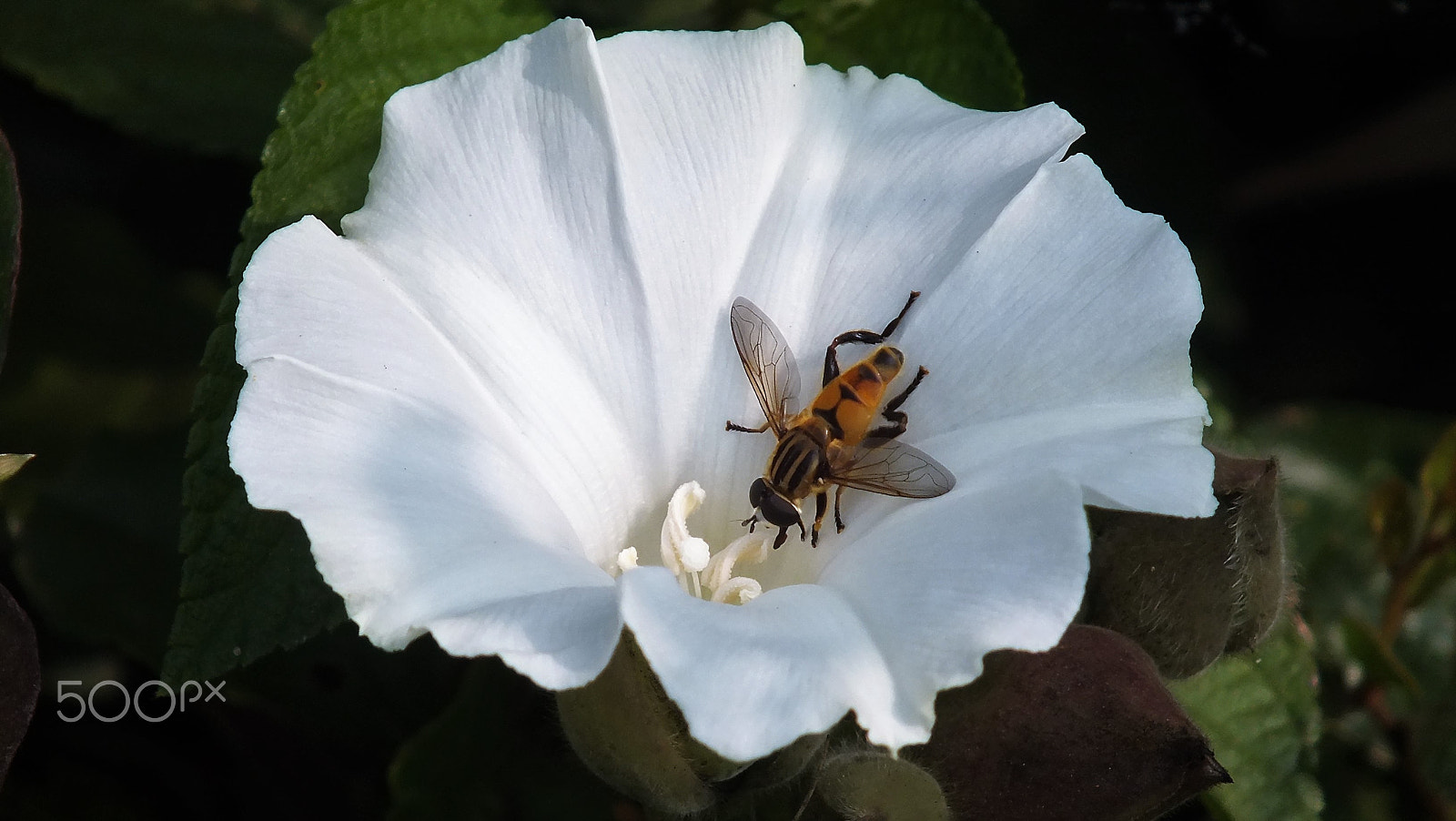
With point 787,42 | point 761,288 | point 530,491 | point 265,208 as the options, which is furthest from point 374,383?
point 787,42

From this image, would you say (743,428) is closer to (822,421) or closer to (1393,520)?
(822,421)

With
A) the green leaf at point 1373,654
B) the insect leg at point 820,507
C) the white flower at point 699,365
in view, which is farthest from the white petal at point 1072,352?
the green leaf at point 1373,654

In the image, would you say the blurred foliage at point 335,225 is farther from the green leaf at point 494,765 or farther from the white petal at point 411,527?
the white petal at point 411,527

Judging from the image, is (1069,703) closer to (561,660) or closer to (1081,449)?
(1081,449)

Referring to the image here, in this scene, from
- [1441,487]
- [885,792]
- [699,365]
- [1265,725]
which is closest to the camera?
[885,792]

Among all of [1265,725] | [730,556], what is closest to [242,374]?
[730,556]
